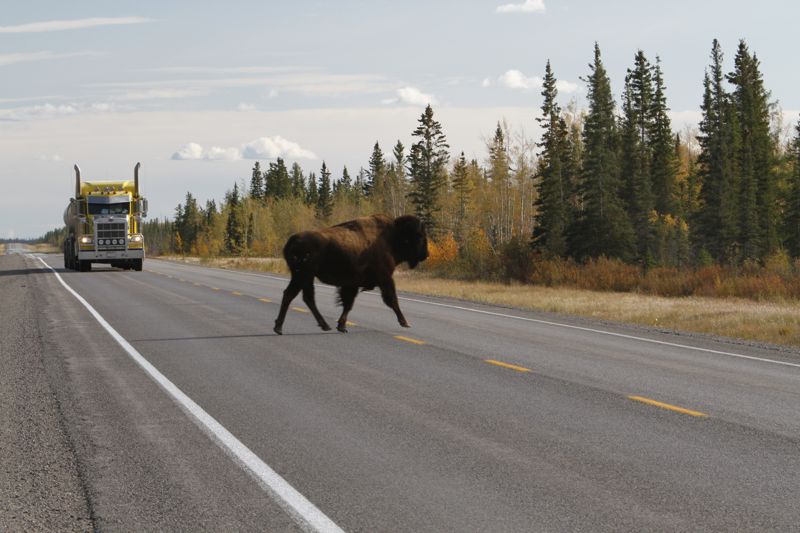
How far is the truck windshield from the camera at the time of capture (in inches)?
1535

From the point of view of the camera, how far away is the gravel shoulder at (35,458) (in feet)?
16.0

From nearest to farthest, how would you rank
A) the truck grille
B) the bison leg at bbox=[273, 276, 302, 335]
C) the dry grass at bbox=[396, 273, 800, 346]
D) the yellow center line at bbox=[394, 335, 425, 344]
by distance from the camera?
the yellow center line at bbox=[394, 335, 425, 344] < the bison leg at bbox=[273, 276, 302, 335] < the dry grass at bbox=[396, 273, 800, 346] < the truck grille

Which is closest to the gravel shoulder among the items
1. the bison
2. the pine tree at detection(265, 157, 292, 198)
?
the bison

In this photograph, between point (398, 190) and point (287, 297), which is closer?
point (287, 297)

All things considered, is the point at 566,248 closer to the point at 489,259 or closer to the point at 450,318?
the point at 489,259

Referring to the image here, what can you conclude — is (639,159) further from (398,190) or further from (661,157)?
(398,190)

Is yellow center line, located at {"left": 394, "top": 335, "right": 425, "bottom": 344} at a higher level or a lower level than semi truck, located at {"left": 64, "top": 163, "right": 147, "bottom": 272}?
lower

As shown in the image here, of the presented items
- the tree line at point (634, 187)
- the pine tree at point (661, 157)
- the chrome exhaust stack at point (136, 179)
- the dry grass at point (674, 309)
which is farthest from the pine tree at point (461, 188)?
the dry grass at point (674, 309)

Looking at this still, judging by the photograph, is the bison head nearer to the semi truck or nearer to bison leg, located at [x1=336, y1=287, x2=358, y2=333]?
bison leg, located at [x1=336, y1=287, x2=358, y2=333]

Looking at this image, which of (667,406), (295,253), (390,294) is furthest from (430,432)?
(390,294)

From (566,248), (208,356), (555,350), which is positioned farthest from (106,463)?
(566,248)

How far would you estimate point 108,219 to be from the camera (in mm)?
38812

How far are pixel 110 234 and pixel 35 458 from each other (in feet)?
113

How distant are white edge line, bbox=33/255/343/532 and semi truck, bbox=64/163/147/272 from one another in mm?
30982
